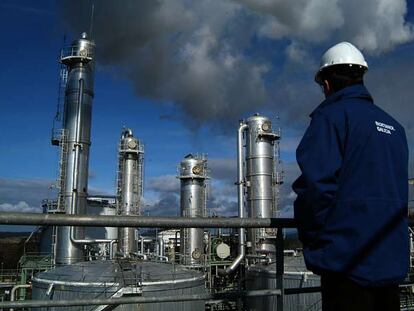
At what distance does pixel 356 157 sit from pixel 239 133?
24.2 m

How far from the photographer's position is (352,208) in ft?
6.77

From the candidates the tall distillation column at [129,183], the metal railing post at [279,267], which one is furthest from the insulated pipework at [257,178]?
the metal railing post at [279,267]

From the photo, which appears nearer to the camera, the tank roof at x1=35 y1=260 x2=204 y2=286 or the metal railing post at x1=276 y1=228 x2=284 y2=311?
the metal railing post at x1=276 y1=228 x2=284 y2=311

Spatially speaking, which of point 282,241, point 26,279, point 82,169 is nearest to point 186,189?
point 82,169

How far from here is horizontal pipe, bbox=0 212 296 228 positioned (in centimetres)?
236

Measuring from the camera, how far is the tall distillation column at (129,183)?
25.4 m

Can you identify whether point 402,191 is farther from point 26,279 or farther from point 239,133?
point 26,279

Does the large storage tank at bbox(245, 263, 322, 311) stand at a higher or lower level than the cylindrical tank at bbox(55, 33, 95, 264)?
lower

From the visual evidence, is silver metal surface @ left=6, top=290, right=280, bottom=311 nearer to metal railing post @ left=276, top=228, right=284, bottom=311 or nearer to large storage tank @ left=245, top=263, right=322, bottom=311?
metal railing post @ left=276, top=228, right=284, bottom=311

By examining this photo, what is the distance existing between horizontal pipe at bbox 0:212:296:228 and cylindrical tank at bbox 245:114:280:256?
2158 cm

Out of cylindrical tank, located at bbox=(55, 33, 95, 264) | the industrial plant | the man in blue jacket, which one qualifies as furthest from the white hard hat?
cylindrical tank, located at bbox=(55, 33, 95, 264)

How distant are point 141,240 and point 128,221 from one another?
Result: 26704 millimetres

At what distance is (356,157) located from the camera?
214 centimetres

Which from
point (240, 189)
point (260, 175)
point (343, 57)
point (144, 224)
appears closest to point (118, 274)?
point (240, 189)
